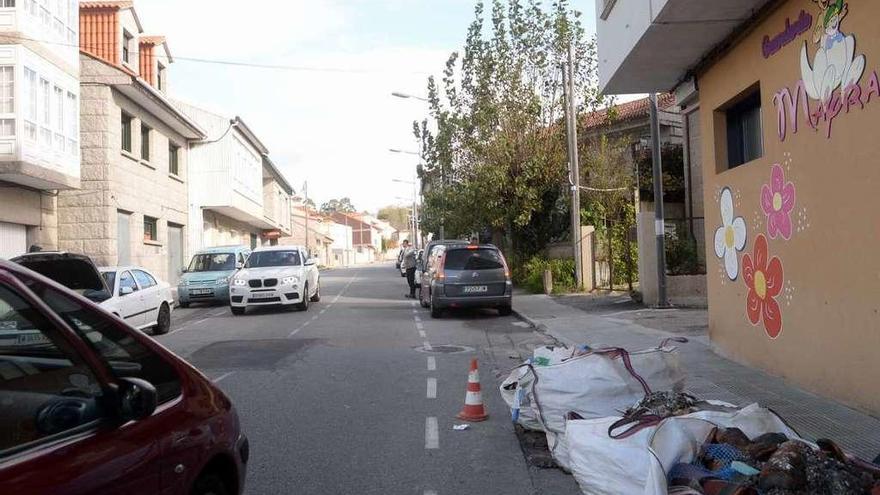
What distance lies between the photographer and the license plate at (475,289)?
16594mm

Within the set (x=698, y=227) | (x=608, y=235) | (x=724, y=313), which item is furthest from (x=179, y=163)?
(x=724, y=313)

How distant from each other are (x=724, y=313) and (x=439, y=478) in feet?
19.4

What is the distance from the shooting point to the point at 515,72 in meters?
23.6

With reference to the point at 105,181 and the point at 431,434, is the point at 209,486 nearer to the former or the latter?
the point at 431,434

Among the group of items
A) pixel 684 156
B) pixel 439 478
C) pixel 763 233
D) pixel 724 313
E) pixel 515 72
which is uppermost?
pixel 515 72

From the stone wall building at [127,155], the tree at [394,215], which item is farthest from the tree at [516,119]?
the tree at [394,215]

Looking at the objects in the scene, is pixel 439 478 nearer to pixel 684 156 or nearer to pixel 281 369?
pixel 281 369

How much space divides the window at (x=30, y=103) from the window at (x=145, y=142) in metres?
8.43

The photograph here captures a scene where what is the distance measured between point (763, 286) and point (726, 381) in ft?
4.01

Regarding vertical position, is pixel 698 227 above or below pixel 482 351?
above

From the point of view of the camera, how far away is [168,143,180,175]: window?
100 ft

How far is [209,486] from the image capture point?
3.31 metres

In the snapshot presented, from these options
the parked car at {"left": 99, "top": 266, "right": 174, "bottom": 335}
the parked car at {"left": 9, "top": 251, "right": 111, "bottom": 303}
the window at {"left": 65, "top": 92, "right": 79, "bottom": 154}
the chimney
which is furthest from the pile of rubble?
the chimney

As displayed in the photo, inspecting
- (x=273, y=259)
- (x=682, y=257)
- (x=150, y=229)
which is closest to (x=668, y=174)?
(x=682, y=257)
